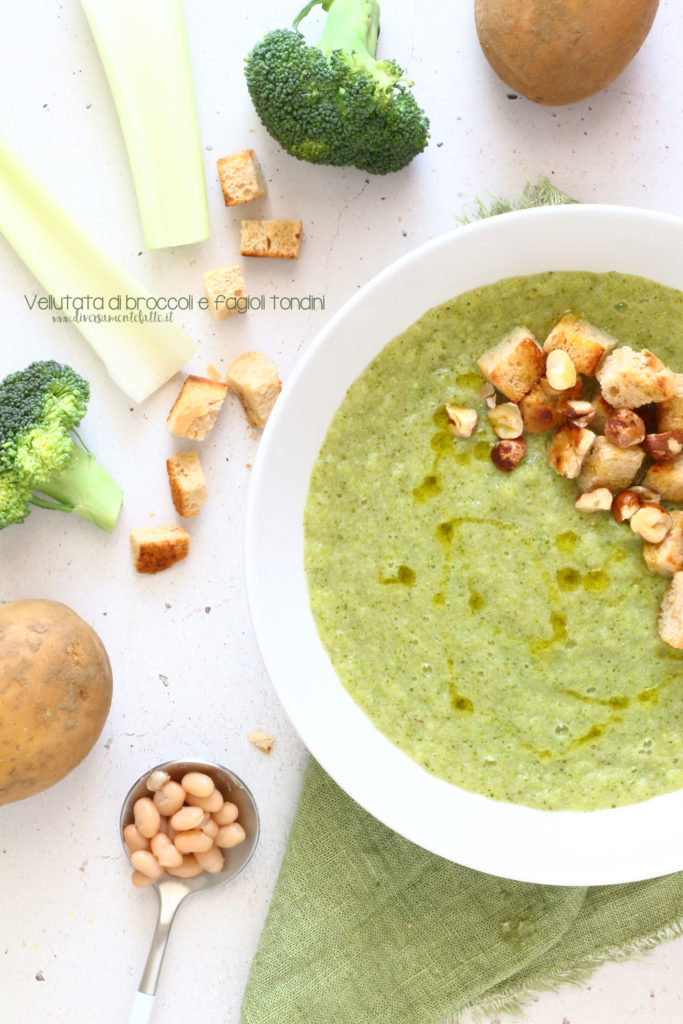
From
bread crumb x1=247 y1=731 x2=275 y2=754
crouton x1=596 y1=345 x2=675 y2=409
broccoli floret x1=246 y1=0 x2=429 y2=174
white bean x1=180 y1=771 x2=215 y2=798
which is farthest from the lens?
bread crumb x1=247 y1=731 x2=275 y2=754

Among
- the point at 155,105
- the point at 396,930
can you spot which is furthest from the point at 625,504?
the point at 155,105

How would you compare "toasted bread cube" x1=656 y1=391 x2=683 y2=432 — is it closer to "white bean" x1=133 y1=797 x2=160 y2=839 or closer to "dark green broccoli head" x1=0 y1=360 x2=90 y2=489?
"dark green broccoli head" x1=0 y1=360 x2=90 y2=489

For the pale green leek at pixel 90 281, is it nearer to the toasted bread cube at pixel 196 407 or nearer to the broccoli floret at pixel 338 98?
the toasted bread cube at pixel 196 407

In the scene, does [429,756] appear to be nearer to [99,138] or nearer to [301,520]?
[301,520]

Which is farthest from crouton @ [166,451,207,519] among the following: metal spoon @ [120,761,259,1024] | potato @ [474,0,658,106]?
potato @ [474,0,658,106]

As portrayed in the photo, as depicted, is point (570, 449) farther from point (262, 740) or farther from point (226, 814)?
point (226, 814)

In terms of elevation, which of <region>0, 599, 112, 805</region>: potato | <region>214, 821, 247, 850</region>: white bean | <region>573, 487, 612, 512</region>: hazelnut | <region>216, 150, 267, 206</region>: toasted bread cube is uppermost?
<region>216, 150, 267, 206</region>: toasted bread cube
